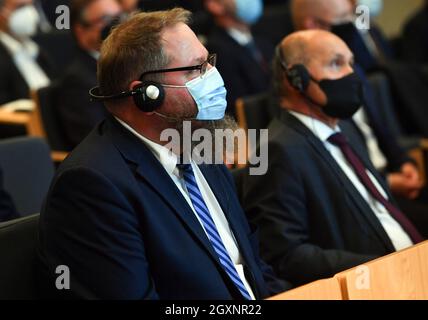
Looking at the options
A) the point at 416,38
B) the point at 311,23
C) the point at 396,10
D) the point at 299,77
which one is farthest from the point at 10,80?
the point at 396,10

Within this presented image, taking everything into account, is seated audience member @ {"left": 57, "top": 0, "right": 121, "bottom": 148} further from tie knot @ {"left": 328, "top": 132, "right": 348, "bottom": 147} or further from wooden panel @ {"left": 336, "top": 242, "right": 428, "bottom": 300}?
wooden panel @ {"left": 336, "top": 242, "right": 428, "bottom": 300}

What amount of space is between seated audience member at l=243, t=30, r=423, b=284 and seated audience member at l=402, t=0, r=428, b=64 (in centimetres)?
279

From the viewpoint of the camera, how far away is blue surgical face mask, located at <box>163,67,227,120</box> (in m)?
1.99

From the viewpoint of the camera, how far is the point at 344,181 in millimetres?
2535

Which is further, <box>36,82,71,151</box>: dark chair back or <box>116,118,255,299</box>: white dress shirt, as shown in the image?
<box>36,82,71,151</box>: dark chair back

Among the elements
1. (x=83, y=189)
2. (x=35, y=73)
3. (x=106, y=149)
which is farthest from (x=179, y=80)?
(x=35, y=73)

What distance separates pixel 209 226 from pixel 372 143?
201cm

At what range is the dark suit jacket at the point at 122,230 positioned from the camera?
5.62 feet

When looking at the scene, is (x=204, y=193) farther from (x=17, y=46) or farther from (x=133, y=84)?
(x=17, y=46)

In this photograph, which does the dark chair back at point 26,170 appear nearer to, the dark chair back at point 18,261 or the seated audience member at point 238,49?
the dark chair back at point 18,261

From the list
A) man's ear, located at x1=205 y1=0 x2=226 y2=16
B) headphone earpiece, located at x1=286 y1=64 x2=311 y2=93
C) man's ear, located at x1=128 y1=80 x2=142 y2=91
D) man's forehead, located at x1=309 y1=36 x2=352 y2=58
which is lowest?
man's ear, located at x1=205 y1=0 x2=226 y2=16

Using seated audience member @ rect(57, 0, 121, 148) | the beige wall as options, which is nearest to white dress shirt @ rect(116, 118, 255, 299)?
seated audience member @ rect(57, 0, 121, 148)

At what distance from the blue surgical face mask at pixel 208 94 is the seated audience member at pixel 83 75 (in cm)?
161

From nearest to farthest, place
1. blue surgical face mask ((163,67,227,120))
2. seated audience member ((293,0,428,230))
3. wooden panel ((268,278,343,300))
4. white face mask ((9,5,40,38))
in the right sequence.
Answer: wooden panel ((268,278,343,300)), blue surgical face mask ((163,67,227,120)), seated audience member ((293,0,428,230)), white face mask ((9,5,40,38))
